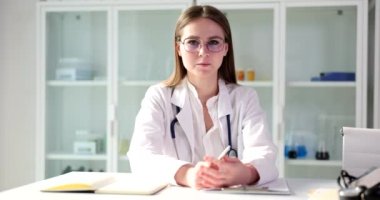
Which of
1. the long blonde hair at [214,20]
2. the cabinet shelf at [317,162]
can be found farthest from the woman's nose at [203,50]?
the cabinet shelf at [317,162]

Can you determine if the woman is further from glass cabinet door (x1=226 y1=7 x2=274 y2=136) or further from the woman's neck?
glass cabinet door (x1=226 y1=7 x2=274 y2=136)

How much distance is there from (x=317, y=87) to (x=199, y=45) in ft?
5.50

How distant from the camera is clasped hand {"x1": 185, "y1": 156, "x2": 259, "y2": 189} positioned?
45.4 inches

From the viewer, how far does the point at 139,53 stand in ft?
10.4

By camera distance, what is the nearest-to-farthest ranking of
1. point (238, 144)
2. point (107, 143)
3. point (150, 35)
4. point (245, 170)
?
point (245, 170), point (238, 144), point (107, 143), point (150, 35)

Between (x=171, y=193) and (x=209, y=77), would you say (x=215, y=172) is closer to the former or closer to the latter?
(x=171, y=193)

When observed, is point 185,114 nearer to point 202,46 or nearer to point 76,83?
point 202,46

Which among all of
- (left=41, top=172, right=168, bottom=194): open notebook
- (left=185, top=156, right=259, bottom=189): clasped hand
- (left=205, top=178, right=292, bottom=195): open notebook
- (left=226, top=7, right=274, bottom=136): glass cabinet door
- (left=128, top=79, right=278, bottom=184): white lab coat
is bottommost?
(left=205, top=178, right=292, bottom=195): open notebook

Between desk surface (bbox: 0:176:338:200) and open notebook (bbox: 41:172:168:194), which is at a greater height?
open notebook (bbox: 41:172:168:194)

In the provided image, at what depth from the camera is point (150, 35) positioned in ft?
10.4

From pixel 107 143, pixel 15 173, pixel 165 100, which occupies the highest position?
pixel 165 100

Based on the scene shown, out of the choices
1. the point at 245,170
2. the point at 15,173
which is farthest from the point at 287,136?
the point at 15,173

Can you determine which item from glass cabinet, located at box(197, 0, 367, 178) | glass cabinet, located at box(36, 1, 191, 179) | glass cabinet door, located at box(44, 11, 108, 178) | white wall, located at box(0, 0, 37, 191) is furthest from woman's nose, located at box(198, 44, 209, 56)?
white wall, located at box(0, 0, 37, 191)

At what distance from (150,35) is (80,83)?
589 mm
